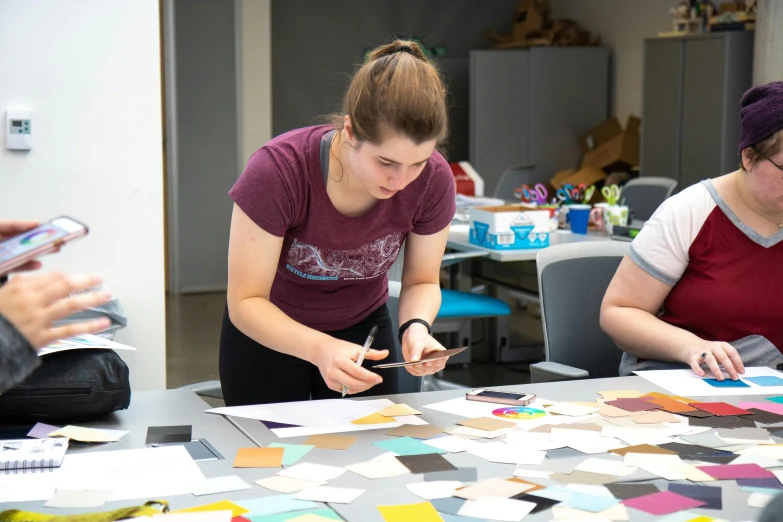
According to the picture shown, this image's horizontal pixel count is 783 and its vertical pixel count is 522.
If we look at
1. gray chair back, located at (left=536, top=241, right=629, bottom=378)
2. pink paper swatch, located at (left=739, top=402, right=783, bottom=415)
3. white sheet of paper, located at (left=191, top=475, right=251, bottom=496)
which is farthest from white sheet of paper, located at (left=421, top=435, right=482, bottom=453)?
gray chair back, located at (left=536, top=241, right=629, bottom=378)

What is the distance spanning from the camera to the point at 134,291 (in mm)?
3023

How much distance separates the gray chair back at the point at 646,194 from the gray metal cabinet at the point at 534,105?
233 centimetres

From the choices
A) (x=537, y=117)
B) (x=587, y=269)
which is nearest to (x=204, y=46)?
(x=537, y=117)

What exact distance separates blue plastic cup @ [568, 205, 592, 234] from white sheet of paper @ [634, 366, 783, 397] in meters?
2.16

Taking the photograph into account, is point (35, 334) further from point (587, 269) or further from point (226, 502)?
point (587, 269)

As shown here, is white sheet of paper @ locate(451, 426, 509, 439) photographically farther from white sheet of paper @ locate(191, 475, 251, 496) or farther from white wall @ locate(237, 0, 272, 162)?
white wall @ locate(237, 0, 272, 162)

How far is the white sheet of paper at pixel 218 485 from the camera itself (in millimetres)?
1397

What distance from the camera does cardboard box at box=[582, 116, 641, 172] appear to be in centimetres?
739

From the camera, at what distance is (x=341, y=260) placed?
196cm

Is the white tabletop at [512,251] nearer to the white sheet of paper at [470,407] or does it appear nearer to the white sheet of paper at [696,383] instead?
the white sheet of paper at [696,383]

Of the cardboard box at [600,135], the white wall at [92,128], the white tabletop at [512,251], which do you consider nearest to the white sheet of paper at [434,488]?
the white wall at [92,128]

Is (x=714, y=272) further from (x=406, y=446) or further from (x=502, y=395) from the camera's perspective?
(x=406, y=446)

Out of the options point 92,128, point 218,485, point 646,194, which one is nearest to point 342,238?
point 218,485

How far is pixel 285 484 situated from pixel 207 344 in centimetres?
418
